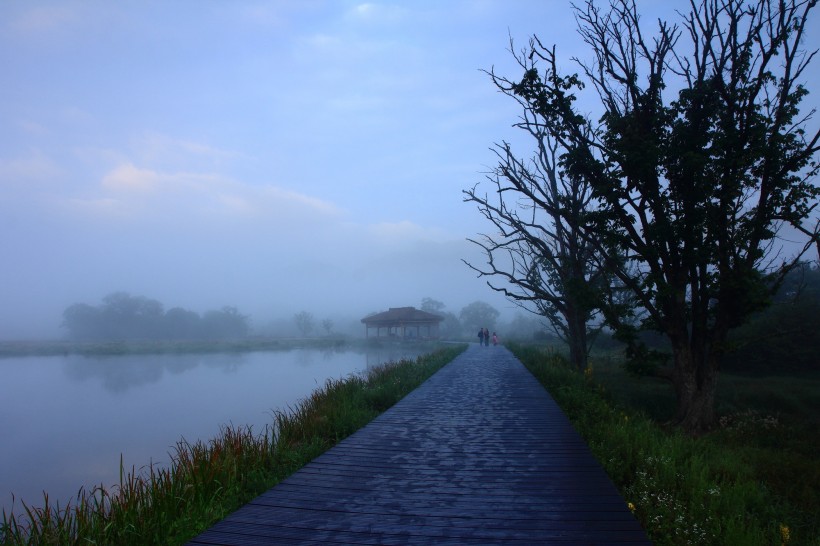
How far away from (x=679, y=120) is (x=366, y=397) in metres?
9.22

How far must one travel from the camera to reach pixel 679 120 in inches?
445

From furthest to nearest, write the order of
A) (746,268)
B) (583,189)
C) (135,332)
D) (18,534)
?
(135,332) → (583,189) → (746,268) → (18,534)

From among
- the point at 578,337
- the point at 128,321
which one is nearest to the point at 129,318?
the point at 128,321

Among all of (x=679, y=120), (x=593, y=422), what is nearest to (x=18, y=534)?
(x=593, y=422)

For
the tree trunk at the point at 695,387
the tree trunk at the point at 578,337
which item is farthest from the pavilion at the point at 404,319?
the tree trunk at the point at 695,387

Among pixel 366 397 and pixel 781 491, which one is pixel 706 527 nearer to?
pixel 781 491

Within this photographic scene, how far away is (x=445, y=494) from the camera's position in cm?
536

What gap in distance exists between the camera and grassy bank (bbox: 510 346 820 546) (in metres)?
4.67

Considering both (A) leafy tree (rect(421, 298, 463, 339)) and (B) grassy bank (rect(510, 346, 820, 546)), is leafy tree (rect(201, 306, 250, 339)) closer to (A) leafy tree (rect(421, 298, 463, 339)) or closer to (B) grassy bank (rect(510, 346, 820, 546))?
(A) leafy tree (rect(421, 298, 463, 339))

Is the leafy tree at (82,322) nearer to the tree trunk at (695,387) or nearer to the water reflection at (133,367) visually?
the water reflection at (133,367)

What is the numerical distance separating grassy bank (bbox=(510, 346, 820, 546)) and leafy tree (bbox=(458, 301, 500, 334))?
92.9 meters

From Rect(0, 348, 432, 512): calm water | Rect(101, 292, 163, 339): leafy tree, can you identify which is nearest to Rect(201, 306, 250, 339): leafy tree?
Rect(101, 292, 163, 339): leafy tree

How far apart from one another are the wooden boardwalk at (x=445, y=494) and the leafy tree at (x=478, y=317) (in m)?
96.7

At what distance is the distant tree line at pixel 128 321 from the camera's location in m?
89.3
